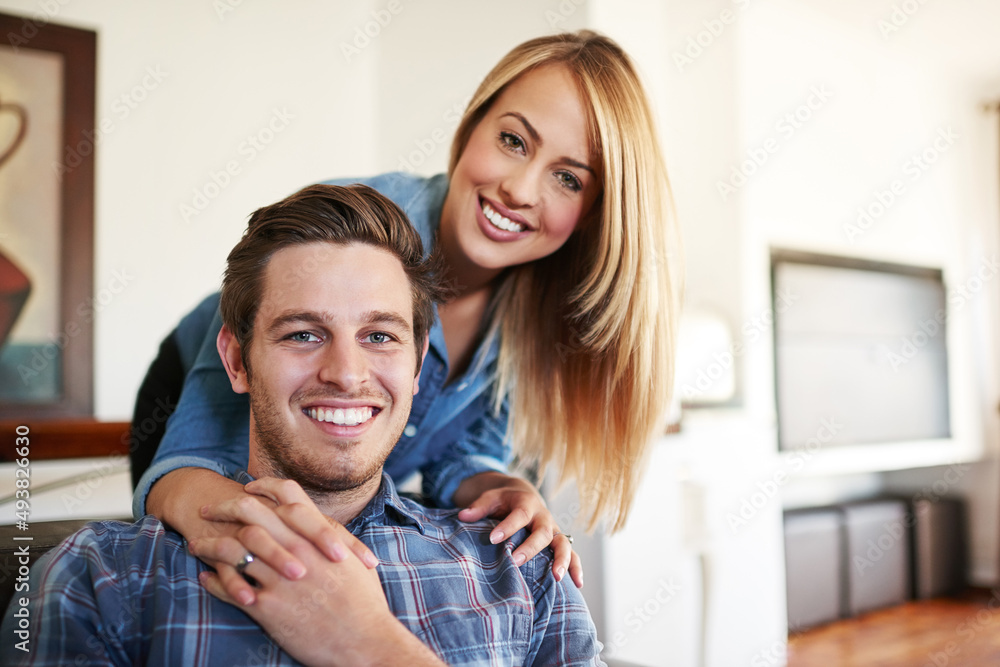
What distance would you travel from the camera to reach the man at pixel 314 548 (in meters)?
0.90

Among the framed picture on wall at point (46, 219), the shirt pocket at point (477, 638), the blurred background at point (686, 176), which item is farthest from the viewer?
the blurred background at point (686, 176)

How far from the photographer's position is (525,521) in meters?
1.20

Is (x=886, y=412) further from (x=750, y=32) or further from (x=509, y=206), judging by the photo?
(x=509, y=206)

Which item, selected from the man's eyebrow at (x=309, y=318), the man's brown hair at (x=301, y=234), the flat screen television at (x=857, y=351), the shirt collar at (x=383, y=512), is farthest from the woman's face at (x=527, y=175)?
the flat screen television at (x=857, y=351)

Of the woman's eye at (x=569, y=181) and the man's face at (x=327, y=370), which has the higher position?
the woman's eye at (x=569, y=181)

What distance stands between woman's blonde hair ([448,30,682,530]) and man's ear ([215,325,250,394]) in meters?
0.58

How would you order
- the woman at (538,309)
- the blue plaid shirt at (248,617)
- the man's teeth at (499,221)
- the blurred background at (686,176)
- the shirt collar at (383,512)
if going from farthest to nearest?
1. the blurred background at (686,176)
2. the man's teeth at (499,221)
3. the woman at (538,309)
4. the shirt collar at (383,512)
5. the blue plaid shirt at (248,617)

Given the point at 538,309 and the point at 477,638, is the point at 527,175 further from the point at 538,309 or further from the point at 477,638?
the point at 477,638

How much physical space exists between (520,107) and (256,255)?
21.9 inches

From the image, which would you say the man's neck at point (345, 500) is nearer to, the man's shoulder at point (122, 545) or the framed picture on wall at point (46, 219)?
the man's shoulder at point (122, 545)

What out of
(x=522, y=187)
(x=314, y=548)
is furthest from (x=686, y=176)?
(x=314, y=548)

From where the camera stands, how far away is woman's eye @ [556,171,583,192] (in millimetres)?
1388

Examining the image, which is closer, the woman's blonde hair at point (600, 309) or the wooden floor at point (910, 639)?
the woman's blonde hair at point (600, 309)

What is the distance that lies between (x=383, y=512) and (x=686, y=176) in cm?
269
